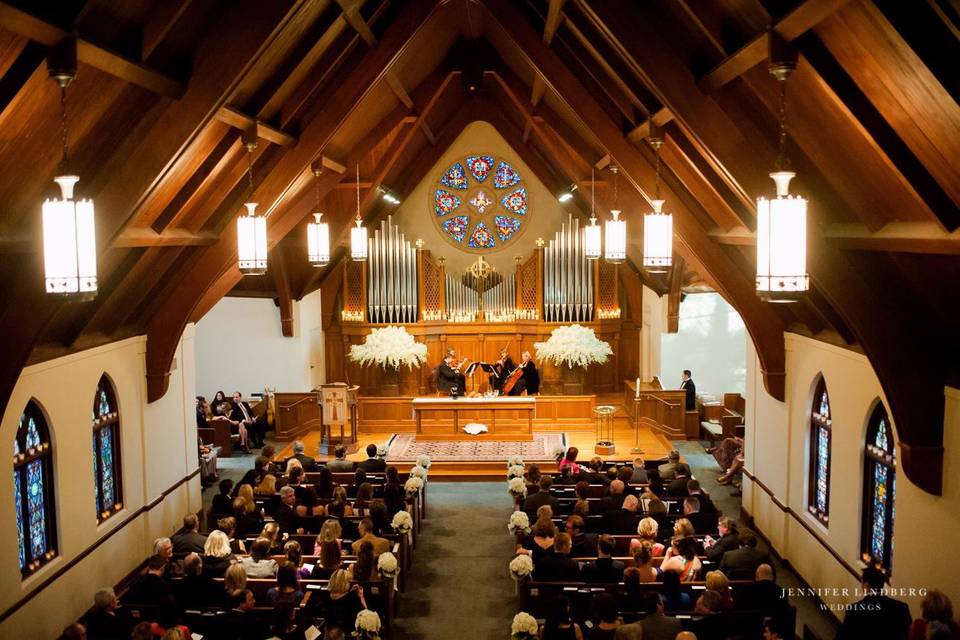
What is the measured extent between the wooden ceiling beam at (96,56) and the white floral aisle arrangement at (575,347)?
1273 cm

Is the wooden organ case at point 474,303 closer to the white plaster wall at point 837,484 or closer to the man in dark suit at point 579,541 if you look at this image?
the white plaster wall at point 837,484

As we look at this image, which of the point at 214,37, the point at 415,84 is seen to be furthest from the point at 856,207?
the point at 415,84

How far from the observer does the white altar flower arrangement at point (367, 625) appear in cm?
802

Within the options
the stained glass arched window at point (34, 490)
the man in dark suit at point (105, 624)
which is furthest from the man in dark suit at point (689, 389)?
the man in dark suit at point (105, 624)

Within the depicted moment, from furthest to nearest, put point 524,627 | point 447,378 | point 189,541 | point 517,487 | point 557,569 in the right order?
point 447,378 < point 517,487 < point 189,541 < point 557,569 < point 524,627


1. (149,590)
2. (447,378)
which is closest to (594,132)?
(149,590)

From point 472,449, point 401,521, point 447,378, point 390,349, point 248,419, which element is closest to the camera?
point 401,521

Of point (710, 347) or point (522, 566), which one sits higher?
point (710, 347)

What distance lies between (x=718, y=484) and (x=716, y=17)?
33.5 ft

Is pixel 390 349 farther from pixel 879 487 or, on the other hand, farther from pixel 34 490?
pixel 879 487

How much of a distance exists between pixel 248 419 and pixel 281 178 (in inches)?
326

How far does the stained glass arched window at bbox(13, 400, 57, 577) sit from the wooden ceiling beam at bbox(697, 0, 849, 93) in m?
7.51

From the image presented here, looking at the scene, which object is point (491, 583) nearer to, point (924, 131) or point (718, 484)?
point (718, 484)

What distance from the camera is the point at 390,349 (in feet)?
63.1
